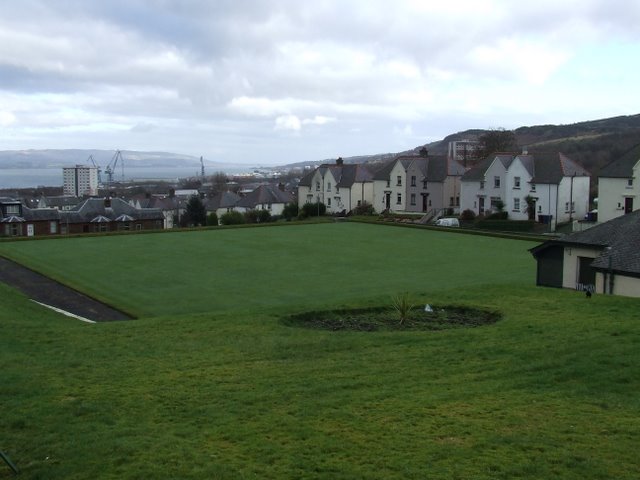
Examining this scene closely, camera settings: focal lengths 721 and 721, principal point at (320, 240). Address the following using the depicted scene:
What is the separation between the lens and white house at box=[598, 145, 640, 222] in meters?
54.9

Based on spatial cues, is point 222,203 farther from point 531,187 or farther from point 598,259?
point 598,259

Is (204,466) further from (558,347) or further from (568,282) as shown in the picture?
(568,282)

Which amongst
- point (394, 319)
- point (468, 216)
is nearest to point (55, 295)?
point (394, 319)

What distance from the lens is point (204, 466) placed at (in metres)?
8.37

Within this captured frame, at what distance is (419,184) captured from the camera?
261 feet

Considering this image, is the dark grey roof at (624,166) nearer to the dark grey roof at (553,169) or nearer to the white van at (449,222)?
the dark grey roof at (553,169)

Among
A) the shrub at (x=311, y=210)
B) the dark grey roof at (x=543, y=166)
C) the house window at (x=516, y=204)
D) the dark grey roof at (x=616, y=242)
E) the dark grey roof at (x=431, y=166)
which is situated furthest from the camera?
the shrub at (x=311, y=210)

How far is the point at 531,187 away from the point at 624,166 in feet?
36.2

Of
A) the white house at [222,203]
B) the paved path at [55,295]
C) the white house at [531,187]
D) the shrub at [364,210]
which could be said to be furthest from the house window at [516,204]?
the white house at [222,203]

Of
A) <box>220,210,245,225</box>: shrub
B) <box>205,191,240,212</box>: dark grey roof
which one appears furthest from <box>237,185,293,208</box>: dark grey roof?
<box>220,210,245,225</box>: shrub

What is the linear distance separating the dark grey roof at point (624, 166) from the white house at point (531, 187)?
6788 millimetres

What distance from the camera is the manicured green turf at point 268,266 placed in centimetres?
2967

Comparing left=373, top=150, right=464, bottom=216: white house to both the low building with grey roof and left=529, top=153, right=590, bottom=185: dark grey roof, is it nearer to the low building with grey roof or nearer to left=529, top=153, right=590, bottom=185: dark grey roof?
left=529, top=153, right=590, bottom=185: dark grey roof

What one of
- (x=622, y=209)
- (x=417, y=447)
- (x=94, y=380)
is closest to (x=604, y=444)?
(x=417, y=447)
